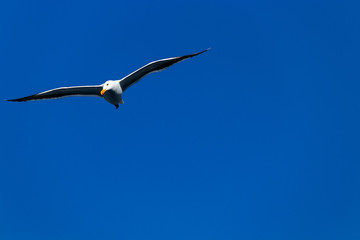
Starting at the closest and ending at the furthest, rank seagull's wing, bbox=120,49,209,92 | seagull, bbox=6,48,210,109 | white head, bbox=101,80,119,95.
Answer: seagull's wing, bbox=120,49,209,92
seagull, bbox=6,48,210,109
white head, bbox=101,80,119,95

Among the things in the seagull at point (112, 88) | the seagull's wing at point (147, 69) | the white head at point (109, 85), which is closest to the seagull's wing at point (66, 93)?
the seagull at point (112, 88)

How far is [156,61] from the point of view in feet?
65.5

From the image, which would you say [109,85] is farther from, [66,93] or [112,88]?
[66,93]

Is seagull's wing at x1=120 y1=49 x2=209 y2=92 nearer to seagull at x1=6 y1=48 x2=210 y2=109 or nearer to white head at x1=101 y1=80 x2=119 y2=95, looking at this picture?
seagull at x1=6 y1=48 x2=210 y2=109

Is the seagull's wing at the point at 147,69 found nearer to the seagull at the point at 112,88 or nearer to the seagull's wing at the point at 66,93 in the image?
the seagull at the point at 112,88

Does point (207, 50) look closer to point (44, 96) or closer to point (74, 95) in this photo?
point (74, 95)

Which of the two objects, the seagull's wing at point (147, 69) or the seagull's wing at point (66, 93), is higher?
the seagull's wing at point (147, 69)

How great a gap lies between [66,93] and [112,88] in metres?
4.20

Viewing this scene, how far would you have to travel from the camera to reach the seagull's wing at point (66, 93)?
22.0m

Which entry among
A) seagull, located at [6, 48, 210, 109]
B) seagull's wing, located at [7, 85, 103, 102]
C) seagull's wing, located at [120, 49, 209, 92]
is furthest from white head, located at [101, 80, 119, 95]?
seagull's wing, located at [7, 85, 103, 102]

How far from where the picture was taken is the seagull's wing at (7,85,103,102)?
21998 millimetres

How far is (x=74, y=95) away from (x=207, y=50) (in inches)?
414

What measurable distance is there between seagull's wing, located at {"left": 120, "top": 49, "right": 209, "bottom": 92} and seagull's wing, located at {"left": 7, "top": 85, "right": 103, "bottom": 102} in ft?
6.61

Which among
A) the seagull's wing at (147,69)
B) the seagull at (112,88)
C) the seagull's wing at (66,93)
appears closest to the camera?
the seagull's wing at (147,69)
